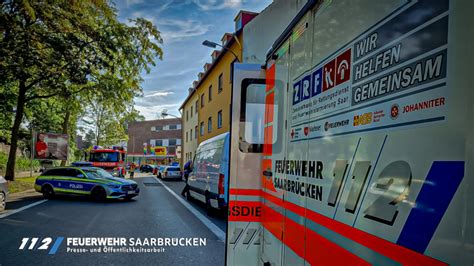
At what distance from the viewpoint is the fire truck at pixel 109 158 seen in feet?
79.7

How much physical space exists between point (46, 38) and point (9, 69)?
1901 millimetres

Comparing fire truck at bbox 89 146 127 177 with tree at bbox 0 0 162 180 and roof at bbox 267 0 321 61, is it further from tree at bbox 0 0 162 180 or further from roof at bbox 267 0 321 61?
roof at bbox 267 0 321 61

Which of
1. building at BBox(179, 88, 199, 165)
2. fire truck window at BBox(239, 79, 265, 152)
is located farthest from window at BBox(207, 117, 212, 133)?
fire truck window at BBox(239, 79, 265, 152)

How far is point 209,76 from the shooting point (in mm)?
29500

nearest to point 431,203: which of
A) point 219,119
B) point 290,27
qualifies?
point 290,27

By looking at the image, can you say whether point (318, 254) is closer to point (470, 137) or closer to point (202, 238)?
point (470, 137)

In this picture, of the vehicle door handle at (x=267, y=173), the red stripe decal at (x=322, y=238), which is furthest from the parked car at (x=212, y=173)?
the red stripe decal at (x=322, y=238)

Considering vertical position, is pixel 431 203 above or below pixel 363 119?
below

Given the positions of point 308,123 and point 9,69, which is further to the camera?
point 9,69

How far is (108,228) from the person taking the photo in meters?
8.01

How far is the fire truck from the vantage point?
2429 centimetres

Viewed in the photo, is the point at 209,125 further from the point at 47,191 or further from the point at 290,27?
the point at 290,27

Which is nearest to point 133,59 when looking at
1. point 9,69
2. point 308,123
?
point 9,69

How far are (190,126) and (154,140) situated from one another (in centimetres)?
3384
